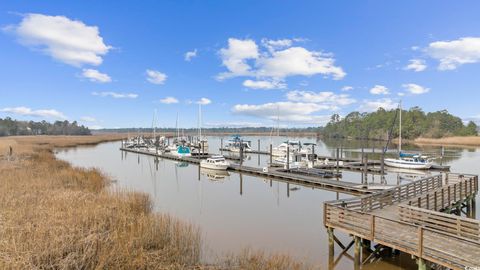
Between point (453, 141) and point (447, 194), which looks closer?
point (447, 194)

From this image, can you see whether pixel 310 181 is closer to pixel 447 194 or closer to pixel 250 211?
pixel 250 211

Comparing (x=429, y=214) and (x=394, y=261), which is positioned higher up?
(x=429, y=214)

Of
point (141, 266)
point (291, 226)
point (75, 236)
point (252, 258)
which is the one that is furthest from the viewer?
point (291, 226)

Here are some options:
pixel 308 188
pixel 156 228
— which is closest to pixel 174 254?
pixel 156 228

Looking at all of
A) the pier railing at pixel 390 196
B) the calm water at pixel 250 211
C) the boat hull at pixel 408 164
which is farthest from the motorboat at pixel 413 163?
the pier railing at pixel 390 196

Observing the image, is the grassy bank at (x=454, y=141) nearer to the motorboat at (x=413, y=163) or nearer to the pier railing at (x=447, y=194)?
the motorboat at (x=413, y=163)

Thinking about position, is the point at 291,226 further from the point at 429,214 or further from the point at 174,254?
the point at 174,254

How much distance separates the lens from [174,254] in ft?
31.1

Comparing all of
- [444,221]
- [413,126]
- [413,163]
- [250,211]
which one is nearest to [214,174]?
[250,211]

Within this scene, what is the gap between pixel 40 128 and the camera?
168 meters

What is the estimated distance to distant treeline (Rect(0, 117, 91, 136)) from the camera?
5625 inches

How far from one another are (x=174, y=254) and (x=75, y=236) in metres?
2.81

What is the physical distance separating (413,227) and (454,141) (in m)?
101

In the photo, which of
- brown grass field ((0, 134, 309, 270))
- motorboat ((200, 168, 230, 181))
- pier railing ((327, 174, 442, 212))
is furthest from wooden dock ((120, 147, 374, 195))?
brown grass field ((0, 134, 309, 270))
